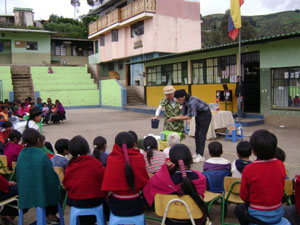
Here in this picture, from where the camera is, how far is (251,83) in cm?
1316

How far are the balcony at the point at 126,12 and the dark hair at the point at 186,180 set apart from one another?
65.8 feet

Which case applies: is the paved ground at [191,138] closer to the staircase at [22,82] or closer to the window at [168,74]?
the window at [168,74]

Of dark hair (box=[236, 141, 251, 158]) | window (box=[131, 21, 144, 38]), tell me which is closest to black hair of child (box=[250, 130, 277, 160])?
dark hair (box=[236, 141, 251, 158])

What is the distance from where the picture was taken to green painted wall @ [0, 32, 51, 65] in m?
30.3

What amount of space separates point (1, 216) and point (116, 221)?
5.43ft

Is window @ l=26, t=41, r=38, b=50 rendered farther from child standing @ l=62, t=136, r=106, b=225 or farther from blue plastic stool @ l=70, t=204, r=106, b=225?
blue plastic stool @ l=70, t=204, r=106, b=225

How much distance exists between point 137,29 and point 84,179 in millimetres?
21584

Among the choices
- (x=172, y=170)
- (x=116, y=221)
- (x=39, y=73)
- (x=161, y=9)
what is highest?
(x=161, y=9)

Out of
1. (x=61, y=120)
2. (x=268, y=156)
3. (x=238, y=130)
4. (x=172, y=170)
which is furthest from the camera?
(x=61, y=120)

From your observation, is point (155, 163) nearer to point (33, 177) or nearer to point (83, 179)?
point (83, 179)

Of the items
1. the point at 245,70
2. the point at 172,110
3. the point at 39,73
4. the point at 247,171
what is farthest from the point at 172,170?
the point at 39,73

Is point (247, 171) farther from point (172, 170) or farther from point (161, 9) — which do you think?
point (161, 9)

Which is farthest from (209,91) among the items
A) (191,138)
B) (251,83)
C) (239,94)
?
(191,138)

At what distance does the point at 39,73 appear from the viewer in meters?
25.2
